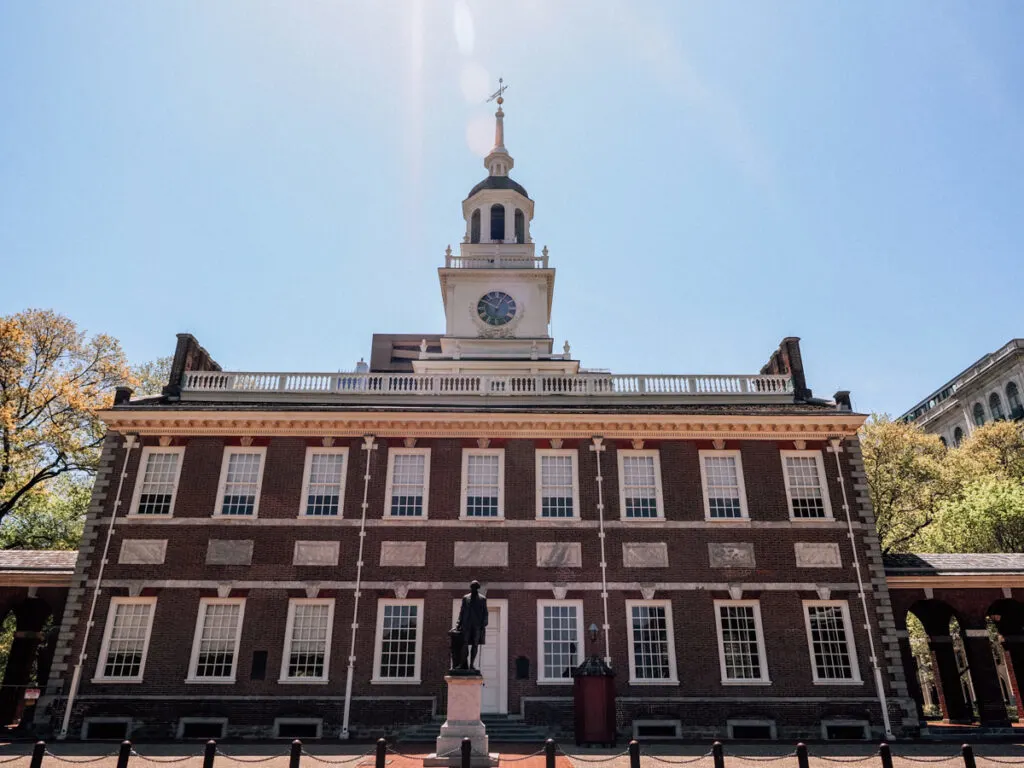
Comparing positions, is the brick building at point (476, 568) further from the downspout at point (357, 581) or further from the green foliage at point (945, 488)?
the green foliage at point (945, 488)

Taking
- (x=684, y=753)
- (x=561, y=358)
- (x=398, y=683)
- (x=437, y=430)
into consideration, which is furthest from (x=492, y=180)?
(x=684, y=753)

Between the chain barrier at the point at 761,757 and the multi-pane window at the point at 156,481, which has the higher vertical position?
the multi-pane window at the point at 156,481

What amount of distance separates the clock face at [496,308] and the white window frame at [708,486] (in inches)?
615

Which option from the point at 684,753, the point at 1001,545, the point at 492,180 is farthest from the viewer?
the point at 492,180

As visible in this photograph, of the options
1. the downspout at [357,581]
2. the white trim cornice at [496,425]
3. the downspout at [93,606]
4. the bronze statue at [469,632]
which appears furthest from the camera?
the white trim cornice at [496,425]

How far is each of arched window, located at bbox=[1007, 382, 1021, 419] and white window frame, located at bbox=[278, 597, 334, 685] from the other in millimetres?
55278

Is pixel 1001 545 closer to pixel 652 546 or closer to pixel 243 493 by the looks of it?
pixel 652 546

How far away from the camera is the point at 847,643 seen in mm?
20094

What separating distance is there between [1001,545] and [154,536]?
32182 mm

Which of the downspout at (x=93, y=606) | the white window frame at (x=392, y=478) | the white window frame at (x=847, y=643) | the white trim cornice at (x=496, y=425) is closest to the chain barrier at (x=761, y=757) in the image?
the white window frame at (x=847, y=643)

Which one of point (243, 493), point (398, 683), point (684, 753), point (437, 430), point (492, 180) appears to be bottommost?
point (684, 753)

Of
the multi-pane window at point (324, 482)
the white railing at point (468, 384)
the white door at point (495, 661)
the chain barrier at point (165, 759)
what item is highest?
the white railing at point (468, 384)

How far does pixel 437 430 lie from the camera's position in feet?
72.5

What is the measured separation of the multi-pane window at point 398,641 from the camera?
19625 mm
